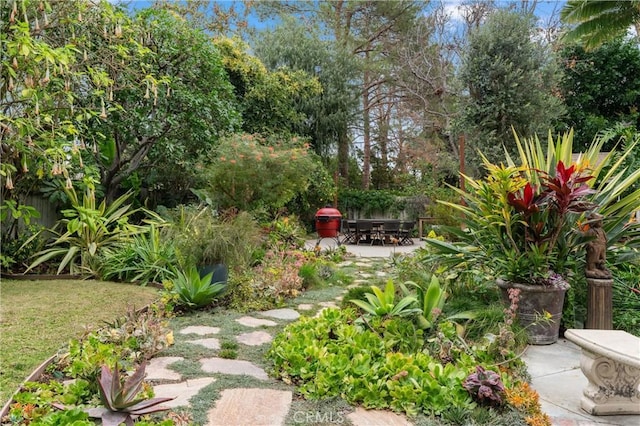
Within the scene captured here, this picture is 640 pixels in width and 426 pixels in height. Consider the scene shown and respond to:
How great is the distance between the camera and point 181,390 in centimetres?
242

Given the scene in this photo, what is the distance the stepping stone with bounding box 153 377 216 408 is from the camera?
227cm

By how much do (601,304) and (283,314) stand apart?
2685mm

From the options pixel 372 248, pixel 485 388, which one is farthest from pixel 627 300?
pixel 372 248

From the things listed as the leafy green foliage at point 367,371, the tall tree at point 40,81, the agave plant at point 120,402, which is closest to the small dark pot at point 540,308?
the leafy green foliage at point 367,371

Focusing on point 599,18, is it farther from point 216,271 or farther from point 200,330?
point 200,330

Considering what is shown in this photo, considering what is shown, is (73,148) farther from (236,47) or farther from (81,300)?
(236,47)

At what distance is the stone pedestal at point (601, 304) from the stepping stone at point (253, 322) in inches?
101

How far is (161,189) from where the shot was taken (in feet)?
28.8

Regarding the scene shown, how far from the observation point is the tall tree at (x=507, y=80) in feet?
32.9

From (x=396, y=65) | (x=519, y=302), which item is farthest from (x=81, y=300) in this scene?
(x=396, y=65)

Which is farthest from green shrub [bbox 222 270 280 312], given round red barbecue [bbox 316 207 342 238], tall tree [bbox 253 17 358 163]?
tall tree [bbox 253 17 358 163]

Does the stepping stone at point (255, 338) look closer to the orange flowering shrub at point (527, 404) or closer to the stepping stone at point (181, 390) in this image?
the stepping stone at point (181, 390)

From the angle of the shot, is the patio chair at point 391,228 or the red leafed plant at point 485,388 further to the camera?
the patio chair at point 391,228

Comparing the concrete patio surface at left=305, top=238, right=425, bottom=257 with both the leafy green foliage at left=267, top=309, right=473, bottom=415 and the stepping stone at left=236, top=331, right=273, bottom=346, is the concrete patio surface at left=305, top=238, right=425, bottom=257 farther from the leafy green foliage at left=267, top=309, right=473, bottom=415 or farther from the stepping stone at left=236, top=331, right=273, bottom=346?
the leafy green foliage at left=267, top=309, right=473, bottom=415
